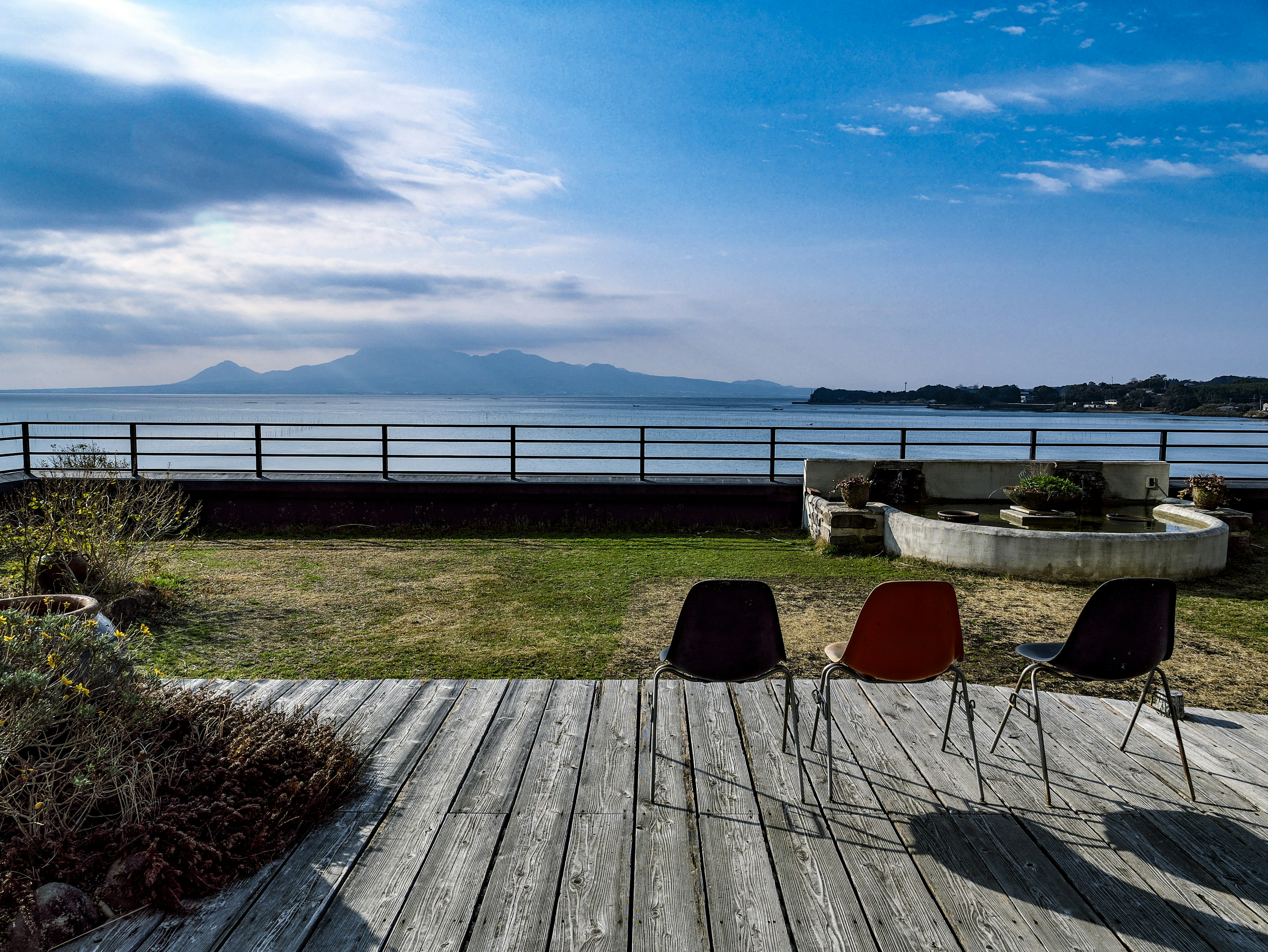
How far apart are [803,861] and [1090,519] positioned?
8.21 metres

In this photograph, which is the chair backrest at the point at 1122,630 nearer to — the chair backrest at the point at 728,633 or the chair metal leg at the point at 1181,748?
the chair metal leg at the point at 1181,748

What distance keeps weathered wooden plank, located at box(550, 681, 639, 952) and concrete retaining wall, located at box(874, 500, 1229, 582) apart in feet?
16.9

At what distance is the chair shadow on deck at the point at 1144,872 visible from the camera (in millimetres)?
2082

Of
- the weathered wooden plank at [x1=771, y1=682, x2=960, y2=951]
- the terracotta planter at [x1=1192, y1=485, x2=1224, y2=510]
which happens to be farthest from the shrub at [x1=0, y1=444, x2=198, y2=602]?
the terracotta planter at [x1=1192, y1=485, x2=1224, y2=510]

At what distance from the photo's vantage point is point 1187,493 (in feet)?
33.7

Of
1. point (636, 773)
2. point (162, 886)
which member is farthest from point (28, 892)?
point (636, 773)

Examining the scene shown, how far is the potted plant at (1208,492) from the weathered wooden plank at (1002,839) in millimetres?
7580

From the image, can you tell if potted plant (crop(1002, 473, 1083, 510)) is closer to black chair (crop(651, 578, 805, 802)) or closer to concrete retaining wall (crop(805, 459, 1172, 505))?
concrete retaining wall (crop(805, 459, 1172, 505))

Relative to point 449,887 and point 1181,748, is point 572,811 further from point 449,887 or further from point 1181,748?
point 1181,748

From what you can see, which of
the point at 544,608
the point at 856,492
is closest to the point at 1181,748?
the point at 544,608

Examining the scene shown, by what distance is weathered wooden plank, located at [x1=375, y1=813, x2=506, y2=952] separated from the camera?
78.3 inches

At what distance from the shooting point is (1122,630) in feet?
9.25

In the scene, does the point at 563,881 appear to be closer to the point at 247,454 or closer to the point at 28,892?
the point at 28,892

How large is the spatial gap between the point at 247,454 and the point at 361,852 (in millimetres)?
9412
